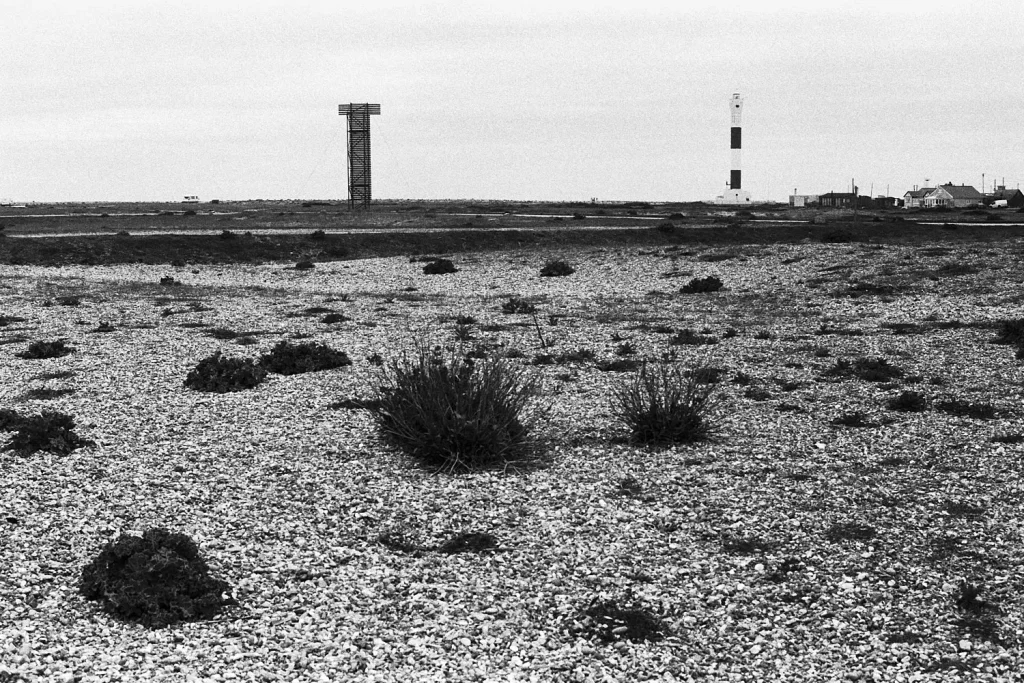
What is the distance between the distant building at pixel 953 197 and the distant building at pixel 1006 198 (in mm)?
1806

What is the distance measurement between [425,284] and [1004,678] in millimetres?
33822

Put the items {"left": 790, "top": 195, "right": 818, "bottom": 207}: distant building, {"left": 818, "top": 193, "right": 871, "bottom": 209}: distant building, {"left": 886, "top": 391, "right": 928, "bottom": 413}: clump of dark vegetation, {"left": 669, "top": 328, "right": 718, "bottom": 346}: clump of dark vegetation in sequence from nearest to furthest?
1. {"left": 886, "top": 391, "right": 928, "bottom": 413}: clump of dark vegetation
2. {"left": 669, "top": 328, "right": 718, "bottom": 346}: clump of dark vegetation
3. {"left": 818, "top": 193, "right": 871, "bottom": 209}: distant building
4. {"left": 790, "top": 195, "right": 818, "bottom": 207}: distant building

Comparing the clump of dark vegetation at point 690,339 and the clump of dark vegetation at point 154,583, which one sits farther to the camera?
the clump of dark vegetation at point 690,339

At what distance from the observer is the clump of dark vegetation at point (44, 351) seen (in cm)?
2194

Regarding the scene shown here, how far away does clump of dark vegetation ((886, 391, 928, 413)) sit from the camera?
16000mm

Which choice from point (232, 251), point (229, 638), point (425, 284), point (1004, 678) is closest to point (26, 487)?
point (229, 638)

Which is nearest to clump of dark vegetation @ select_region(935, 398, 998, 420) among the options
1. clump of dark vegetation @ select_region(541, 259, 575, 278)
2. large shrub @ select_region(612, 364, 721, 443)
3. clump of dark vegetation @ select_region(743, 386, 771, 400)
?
clump of dark vegetation @ select_region(743, 386, 771, 400)

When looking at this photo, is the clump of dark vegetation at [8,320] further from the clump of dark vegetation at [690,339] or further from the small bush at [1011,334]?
the small bush at [1011,334]

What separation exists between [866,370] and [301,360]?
1016 cm

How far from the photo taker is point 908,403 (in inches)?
634

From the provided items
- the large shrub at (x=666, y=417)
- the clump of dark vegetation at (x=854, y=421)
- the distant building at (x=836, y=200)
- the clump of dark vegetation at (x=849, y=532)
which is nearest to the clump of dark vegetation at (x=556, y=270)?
the clump of dark vegetation at (x=854, y=421)

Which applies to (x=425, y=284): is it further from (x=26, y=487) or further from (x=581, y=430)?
(x=26, y=487)

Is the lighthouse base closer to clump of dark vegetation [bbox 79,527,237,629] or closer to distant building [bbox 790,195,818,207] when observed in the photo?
distant building [bbox 790,195,818,207]

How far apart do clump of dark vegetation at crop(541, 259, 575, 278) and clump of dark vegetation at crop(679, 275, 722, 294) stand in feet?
22.6
